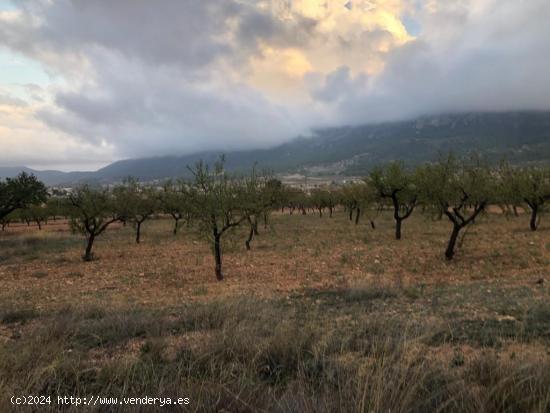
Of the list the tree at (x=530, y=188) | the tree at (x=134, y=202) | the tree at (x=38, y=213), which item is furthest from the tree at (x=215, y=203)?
the tree at (x=38, y=213)

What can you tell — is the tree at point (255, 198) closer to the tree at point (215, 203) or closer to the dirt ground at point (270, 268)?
the tree at point (215, 203)

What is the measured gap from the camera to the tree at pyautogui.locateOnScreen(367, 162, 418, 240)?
31.0 m

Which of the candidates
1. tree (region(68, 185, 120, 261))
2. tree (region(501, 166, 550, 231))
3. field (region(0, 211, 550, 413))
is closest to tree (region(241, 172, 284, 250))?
field (region(0, 211, 550, 413))

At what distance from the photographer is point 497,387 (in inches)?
125

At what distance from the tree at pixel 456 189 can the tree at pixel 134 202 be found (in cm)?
2489

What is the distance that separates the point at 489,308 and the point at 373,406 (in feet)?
24.9

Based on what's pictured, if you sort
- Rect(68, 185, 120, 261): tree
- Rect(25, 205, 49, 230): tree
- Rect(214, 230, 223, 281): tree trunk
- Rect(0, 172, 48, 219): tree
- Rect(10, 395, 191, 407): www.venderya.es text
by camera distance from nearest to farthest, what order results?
Rect(10, 395, 191, 407): www.venderya.es text → Rect(214, 230, 223, 281): tree trunk → Rect(68, 185, 120, 261): tree → Rect(0, 172, 48, 219): tree → Rect(25, 205, 49, 230): tree

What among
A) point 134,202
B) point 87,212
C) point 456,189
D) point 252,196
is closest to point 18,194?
point 134,202

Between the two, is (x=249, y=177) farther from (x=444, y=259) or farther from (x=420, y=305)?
(x=420, y=305)

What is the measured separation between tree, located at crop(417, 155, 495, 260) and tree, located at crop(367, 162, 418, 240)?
718 centimetres

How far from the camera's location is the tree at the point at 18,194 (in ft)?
111

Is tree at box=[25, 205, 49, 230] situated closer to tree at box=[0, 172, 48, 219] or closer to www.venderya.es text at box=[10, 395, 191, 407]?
tree at box=[0, 172, 48, 219]

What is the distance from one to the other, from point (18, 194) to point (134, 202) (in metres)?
9.88

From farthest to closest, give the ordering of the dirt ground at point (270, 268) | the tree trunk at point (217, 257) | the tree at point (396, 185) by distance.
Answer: the tree at point (396, 185) → the tree trunk at point (217, 257) → the dirt ground at point (270, 268)
